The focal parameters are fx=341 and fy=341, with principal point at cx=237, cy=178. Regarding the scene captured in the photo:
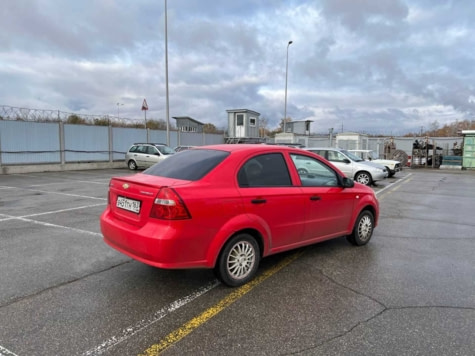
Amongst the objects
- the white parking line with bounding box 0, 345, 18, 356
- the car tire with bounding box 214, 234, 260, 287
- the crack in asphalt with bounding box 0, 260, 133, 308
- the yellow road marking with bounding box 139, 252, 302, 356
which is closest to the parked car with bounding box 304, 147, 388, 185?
the yellow road marking with bounding box 139, 252, 302, 356

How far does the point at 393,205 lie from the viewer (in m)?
9.45

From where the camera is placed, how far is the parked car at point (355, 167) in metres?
14.0

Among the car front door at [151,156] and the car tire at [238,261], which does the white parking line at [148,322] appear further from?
the car front door at [151,156]

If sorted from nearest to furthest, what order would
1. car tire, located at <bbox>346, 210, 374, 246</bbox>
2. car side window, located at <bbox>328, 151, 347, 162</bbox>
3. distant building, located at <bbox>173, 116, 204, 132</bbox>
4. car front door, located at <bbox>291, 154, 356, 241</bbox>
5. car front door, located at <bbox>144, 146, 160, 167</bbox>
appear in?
car front door, located at <bbox>291, 154, 356, 241</bbox> < car tire, located at <bbox>346, 210, 374, 246</bbox> < car side window, located at <bbox>328, 151, 347, 162</bbox> < car front door, located at <bbox>144, 146, 160, 167</bbox> < distant building, located at <bbox>173, 116, 204, 132</bbox>

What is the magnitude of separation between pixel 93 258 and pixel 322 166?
11.3 ft

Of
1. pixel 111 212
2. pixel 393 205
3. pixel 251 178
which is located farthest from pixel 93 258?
pixel 393 205

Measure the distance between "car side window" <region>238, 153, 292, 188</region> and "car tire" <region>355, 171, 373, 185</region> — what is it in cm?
1064

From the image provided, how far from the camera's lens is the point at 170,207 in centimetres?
332

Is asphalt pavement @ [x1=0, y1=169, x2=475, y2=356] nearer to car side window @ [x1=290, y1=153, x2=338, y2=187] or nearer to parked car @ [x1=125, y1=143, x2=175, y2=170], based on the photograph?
car side window @ [x1=290, y1=153, x2=338, y2=187]

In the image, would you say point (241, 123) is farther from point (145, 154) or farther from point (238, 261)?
point (238, 261)

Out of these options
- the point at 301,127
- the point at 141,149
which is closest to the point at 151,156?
the point at 141,149

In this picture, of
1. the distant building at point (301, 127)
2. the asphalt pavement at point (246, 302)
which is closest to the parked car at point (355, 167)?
the asphalt pavement at point (246, 302)

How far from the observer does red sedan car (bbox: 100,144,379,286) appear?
336 centimetres

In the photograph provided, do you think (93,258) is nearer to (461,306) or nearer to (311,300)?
(311,300)
